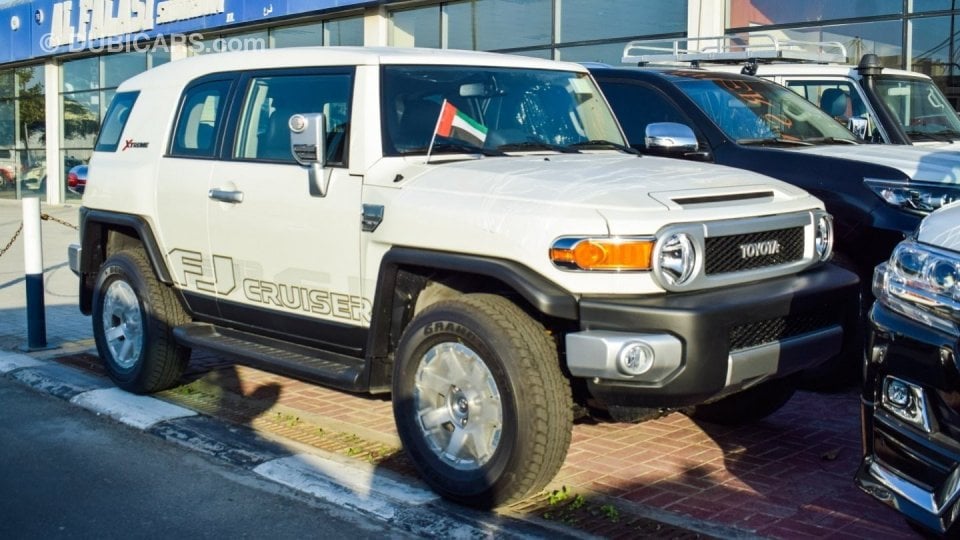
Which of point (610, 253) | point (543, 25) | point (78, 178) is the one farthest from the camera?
point (543, 25)

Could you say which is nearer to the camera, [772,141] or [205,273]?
[205,273]

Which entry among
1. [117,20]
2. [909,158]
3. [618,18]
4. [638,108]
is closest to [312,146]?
[638,108]

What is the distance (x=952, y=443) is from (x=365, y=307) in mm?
2789

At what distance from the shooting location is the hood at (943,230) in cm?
347

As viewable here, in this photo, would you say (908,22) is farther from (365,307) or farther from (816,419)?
(365,307)

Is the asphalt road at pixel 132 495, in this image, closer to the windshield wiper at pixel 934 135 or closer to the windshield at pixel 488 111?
the windshield at pixel 488 111

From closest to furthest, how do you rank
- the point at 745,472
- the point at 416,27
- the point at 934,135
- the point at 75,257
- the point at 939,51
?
1. the point at 745,472
2. the point at 75,257
3. the point at 934,135
4. the point at 939,51
5. the point at 416,27

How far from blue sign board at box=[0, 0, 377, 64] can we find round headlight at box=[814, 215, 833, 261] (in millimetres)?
14610

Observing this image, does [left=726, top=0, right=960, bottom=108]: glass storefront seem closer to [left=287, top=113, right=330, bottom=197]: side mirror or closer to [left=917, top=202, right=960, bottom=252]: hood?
[left=287, top=113, right=330, bottom=197]: side mirror

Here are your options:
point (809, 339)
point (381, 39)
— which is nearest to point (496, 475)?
point (809, 339)

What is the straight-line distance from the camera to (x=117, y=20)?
82.4 feet

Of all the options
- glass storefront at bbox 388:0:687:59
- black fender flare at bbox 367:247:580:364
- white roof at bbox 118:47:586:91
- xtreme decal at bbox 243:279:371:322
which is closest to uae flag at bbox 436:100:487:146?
white roof at bbox 118:47:586:91

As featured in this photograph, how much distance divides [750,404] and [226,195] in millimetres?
3007

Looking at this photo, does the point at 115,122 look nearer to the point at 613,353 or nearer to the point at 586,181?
the point at 586,181
